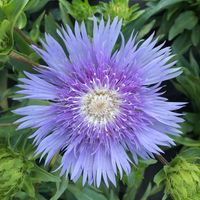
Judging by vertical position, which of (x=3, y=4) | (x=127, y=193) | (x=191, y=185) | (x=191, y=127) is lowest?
(x=127, y=193)

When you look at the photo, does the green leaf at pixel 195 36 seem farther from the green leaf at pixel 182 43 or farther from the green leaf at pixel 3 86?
the green leaf at pixel 3 86

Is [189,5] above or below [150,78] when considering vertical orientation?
above

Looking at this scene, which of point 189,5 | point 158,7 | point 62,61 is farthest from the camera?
point 189,5

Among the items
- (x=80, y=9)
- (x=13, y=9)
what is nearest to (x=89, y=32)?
(x=80, y=9)

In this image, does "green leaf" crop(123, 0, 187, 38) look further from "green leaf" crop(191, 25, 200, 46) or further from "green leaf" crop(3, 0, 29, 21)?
"green leaf" crop(3, 0, 29, 21)

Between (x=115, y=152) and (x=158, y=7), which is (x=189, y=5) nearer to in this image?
(x=158, y=7)

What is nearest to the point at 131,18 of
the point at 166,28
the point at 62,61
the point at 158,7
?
the point at 158,7

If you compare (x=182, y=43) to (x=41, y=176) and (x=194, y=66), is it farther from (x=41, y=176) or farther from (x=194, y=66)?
(x=41, y=176)
